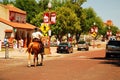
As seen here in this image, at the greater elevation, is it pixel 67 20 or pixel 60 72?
pixel 67 20

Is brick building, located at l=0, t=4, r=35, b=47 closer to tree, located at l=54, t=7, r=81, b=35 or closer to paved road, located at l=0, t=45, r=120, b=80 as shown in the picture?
tree, located at l=54, t=7, r=81, b=35

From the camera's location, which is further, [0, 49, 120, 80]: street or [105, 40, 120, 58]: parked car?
[105, 40, 120, 58]: parked car

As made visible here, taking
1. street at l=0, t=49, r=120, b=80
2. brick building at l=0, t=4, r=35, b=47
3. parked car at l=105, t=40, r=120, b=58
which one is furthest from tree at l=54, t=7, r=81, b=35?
street at l=0, t=49, r=120, b=80

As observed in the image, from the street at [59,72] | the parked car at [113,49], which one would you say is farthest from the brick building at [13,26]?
the street at [59,72]

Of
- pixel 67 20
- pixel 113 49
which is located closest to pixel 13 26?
pixel 67 20

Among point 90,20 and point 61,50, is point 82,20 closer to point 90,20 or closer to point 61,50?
point 90,20

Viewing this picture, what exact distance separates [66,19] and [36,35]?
62652 millimetres

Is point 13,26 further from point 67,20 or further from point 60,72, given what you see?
point 60,72

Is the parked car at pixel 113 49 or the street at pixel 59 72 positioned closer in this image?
the street at pixel 59 72

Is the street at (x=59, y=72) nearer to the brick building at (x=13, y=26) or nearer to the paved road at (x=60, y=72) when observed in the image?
Result: the paved road at (x=60, y=72)

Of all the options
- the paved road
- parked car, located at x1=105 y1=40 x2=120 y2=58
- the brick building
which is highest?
the brick building

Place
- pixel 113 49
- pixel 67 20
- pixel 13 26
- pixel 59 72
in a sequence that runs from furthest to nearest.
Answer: pixel 67 20
pixel 13 26
pixel 113 49
pixel 59 72

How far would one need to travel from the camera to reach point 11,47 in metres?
60.5

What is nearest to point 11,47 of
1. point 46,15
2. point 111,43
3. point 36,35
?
point 46,15
